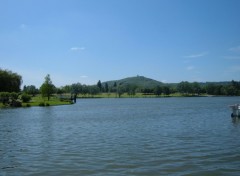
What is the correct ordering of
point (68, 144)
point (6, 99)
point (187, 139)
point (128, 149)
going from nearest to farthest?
1. point (128, 149)
2. point (68, 144)
3. point (187, 139)
4. point (6, 99)

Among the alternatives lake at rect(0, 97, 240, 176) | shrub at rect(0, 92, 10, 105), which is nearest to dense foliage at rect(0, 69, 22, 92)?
shrub at rect(0, 92, 10, 105)

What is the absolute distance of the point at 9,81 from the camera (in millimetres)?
132500

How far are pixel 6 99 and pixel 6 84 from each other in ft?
133

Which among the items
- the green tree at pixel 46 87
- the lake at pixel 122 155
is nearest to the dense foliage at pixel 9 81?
the green tree at pixel 46 87

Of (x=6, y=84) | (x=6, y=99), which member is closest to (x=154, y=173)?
(x=6, y=99)

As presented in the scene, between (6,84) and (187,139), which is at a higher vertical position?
(6,84)

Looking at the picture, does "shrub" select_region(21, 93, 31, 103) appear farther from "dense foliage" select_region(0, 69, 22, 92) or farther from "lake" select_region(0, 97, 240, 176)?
"lake" select_region(0, 97, 240, 176)

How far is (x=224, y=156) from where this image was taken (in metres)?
19.1

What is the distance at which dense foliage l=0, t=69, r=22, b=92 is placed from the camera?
12862 cm

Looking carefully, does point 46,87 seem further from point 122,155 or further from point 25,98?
point 122,155

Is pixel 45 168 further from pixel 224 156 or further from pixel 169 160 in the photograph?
pixel 224 156

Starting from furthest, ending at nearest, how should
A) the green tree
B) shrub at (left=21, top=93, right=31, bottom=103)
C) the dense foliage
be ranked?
the dense foliage < the green tree < shrub at (left=21, top=93, right=31, bottom=103)

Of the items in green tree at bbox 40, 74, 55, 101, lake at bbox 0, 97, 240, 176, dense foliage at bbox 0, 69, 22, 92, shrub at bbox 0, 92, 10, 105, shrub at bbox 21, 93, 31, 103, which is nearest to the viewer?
lake at bbox 0, 97, 240, 176

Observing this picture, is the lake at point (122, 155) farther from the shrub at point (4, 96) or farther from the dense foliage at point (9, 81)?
the dense foliage at point (9, 81)
